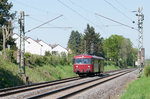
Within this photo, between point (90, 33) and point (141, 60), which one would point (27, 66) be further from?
point (90, 33)

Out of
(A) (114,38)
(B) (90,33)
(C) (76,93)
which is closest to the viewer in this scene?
(C) (76,93)

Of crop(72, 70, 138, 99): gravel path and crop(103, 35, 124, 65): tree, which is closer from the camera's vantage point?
crop(72, 70, 138, 99): gravel path

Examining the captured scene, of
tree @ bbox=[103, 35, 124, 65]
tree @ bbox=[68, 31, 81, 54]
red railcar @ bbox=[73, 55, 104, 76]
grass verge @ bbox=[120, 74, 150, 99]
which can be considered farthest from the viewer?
tree @ bbox=[68, 31, 81, 54]

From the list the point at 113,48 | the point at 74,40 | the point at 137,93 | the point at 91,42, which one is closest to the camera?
the point at 137,93

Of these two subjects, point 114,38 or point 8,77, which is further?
point 114,38

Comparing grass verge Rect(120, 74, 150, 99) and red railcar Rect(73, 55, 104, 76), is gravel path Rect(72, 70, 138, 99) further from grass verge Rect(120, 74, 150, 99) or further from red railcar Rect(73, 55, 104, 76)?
red railcar Rect(73, 55, 104, 76)

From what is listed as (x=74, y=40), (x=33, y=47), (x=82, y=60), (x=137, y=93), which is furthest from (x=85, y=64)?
(x=74, y=40)

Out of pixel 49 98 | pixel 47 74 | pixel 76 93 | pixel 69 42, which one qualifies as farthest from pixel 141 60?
pixel 69 42

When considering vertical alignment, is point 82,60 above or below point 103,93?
above

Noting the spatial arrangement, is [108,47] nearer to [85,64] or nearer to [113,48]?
[113,48]

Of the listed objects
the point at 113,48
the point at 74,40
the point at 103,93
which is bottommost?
the point at 103,93

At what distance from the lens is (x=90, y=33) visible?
314 ft

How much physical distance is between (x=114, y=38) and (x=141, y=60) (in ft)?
229

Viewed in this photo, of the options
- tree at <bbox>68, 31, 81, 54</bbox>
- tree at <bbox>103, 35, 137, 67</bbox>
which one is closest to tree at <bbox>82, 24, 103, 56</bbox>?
tree at <bbox>103, 35, 137, 67</bbox>
